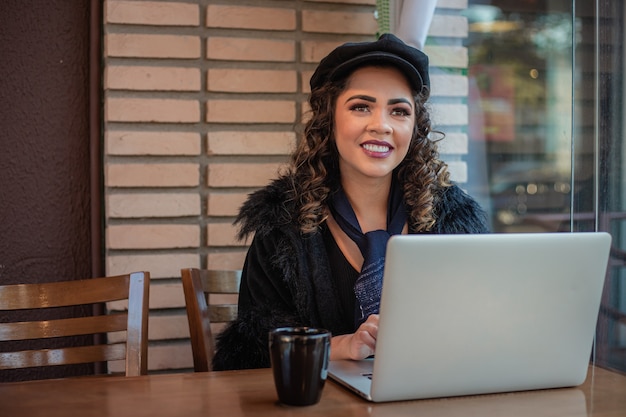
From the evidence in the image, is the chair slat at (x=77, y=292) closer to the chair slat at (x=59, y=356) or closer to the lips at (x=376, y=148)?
the chair slat at (x=59, y=356)

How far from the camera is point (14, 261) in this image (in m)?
2.37

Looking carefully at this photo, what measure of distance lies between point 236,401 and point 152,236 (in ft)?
4.56

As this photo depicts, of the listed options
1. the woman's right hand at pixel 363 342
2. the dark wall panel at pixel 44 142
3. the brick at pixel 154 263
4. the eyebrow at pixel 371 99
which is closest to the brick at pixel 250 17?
the dark wall panel at pixel 44 142

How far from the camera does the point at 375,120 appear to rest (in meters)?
1.71

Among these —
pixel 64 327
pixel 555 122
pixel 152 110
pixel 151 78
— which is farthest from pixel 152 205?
pixel 555 122

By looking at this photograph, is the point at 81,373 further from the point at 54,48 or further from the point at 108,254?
the point at 54,48

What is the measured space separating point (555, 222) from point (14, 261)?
1628mm

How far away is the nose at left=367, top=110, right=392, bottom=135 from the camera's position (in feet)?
5.56

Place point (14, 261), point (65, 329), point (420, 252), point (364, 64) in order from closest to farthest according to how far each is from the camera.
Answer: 1. point (420, 252)
2. point (65, 329)
3. point (364, 64)
4. point (14, 261)

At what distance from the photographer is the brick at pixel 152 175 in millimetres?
2359

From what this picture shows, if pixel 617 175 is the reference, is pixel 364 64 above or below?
above

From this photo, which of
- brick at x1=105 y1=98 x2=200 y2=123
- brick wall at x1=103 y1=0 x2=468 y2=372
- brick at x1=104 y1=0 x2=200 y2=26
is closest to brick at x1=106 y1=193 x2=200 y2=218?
brick wall at x1=103 y1=0 x2=468 y2=372

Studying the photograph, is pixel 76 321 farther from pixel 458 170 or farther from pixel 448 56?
pixel 448 56

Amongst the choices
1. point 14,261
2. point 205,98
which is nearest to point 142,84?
point 205,98
